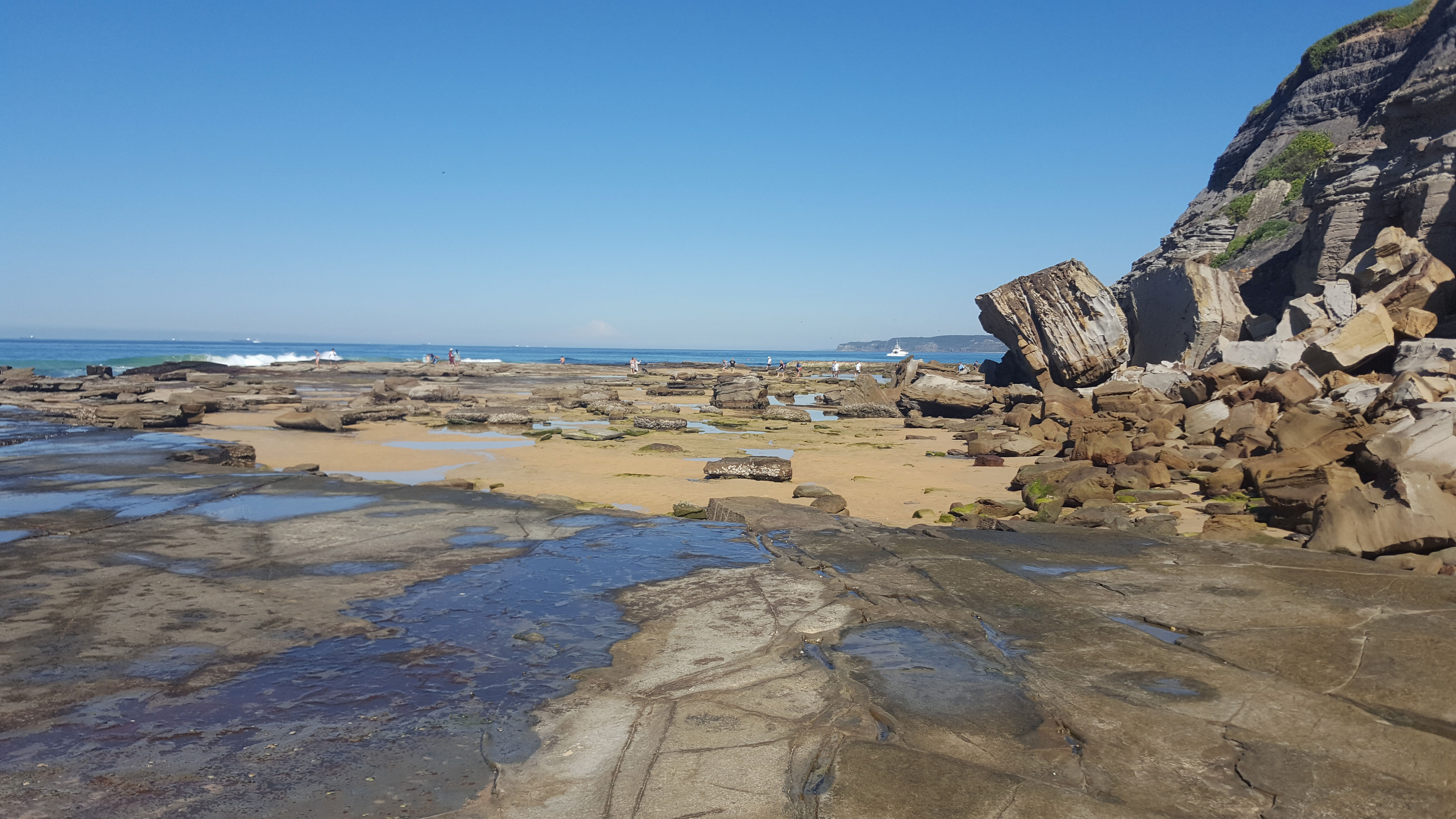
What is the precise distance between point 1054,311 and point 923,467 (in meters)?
11.6

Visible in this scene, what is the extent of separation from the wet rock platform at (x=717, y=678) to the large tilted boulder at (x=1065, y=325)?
16717 millimetres

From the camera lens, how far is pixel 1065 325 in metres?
23.4

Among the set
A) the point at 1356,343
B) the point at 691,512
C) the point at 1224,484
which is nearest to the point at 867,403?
the point at 1356,343

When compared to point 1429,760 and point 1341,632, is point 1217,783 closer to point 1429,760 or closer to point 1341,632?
point 1429,760

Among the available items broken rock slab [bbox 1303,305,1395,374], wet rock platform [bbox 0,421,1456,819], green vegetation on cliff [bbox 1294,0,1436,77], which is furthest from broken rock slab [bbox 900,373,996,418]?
green vegetation on cliff [bbox 1294,0,1436,77]

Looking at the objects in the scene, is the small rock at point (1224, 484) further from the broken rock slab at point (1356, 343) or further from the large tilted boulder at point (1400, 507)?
the broken rock slab at point (1356, 343)

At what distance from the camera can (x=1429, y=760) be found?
323cm

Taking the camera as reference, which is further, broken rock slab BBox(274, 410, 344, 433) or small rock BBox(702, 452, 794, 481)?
broken rock slab BBox(274, 410, 344, 433)

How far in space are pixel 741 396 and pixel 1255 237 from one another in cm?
2459

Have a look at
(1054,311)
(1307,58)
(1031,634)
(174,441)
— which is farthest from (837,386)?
(1307,58)

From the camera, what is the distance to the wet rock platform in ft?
10.4

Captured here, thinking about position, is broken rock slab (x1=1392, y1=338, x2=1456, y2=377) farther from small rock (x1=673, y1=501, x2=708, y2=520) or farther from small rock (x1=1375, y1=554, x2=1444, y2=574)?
small rock (x1=673, y1=501, x2=708, y2=520)

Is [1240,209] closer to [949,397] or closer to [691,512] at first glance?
[949,397]

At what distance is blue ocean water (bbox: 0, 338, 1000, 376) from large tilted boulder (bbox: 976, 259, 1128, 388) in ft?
164
